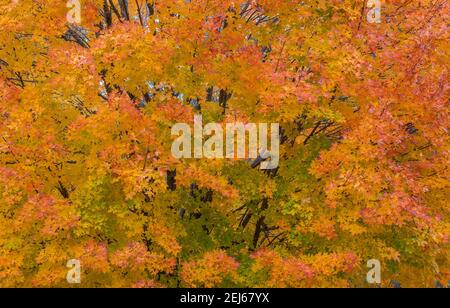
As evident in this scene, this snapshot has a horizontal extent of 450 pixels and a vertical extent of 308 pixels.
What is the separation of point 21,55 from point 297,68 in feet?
22.9

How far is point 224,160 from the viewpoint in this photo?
10.1 m

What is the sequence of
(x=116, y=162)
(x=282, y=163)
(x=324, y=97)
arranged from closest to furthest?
(x=116, y=162)
(x=324, y=97)
(x=282, y=163)

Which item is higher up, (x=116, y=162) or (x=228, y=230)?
(x=116, y=162)

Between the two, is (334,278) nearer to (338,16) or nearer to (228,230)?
(228,230)

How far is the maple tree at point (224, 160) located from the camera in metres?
9.54

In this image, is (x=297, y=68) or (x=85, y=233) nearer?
(x=85, y=233)

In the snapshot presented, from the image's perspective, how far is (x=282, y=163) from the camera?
37.2 ft

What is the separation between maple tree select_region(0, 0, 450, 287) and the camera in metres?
9.54

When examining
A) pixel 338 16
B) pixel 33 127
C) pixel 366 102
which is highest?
pixel 338 16

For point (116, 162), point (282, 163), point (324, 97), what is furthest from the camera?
point (282, 163)

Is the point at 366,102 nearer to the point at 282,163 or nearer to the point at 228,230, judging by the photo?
the point at 282,163

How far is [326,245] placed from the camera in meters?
10.6

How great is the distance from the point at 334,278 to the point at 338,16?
6.04 meters

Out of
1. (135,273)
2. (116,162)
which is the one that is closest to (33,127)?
(116,162)
